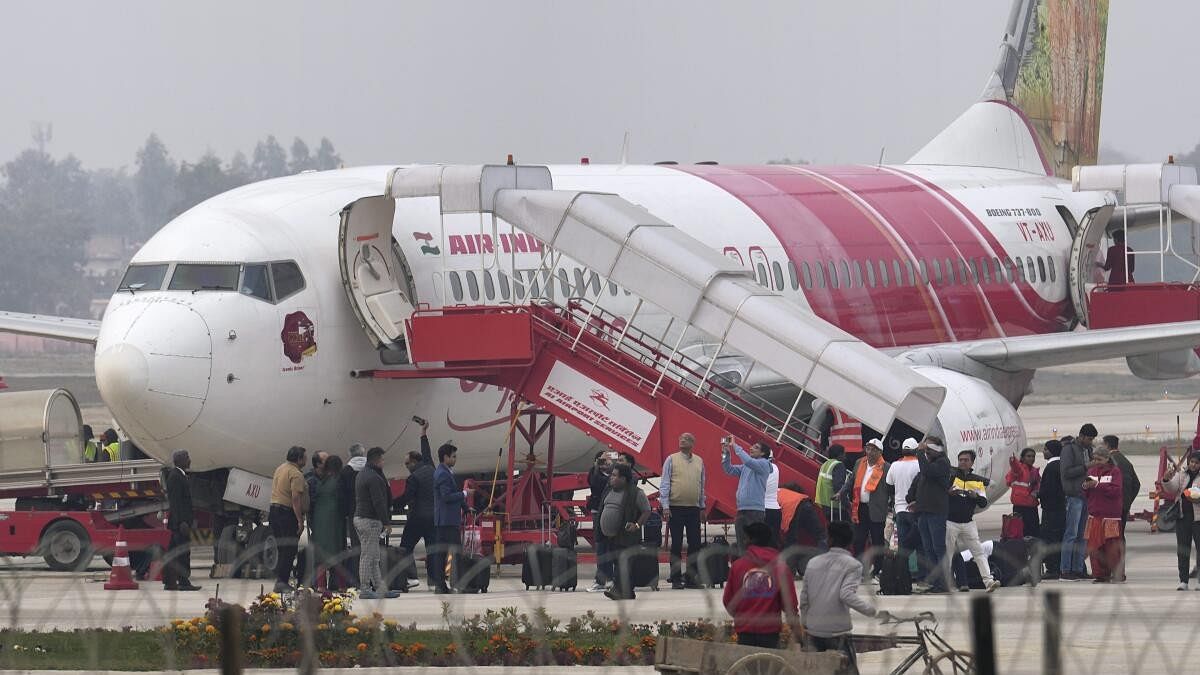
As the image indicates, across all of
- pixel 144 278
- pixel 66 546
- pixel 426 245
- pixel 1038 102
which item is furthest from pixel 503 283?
pixel 1038 102

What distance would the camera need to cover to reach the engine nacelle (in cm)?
2147

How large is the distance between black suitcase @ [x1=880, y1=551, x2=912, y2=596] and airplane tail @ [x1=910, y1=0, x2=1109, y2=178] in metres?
16.2

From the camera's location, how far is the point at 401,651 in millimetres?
13570

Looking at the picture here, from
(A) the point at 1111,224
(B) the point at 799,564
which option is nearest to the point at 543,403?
(B) the point at 799,564

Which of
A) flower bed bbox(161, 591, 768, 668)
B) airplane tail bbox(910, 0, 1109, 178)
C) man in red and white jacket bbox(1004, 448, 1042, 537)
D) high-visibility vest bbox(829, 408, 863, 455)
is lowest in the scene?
flower bed bbox(161, 591, 768, 668)

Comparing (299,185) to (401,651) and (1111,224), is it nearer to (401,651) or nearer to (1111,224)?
(401,651)

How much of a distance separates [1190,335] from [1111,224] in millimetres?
7501

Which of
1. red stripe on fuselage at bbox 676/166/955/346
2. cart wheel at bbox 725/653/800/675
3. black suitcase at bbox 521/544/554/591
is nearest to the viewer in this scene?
cart wheel at bbox 725/653/800/675

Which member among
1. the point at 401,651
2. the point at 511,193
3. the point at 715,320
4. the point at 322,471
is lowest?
the point at 401,651

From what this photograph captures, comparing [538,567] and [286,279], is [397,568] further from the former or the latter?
[286,279]

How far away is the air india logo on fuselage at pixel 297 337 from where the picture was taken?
19469 mm

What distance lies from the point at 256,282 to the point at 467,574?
3616mm

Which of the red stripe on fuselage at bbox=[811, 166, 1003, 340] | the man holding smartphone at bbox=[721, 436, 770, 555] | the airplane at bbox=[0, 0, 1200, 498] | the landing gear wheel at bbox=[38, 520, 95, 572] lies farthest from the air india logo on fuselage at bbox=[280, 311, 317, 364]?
the red stripe on fuselage at bbox=[811, 166, 1003, 340]

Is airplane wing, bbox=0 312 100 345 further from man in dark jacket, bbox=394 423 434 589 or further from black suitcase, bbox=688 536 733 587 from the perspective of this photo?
black suitcase, bbox=688 536 733 587
